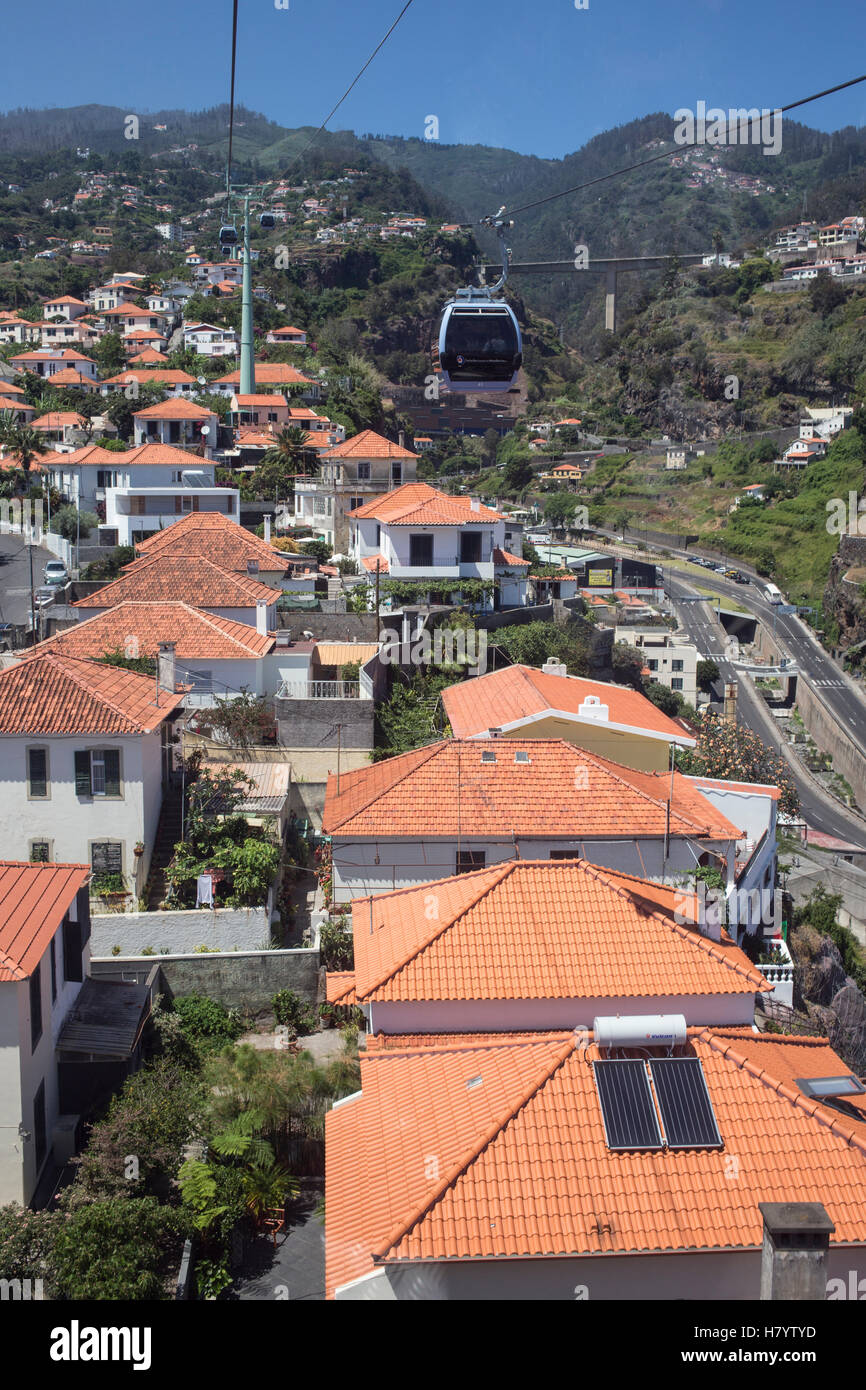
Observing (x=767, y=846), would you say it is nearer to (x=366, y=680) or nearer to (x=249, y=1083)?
(x=366, y=680)

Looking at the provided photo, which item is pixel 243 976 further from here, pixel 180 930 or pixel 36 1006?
pixel 36 1006

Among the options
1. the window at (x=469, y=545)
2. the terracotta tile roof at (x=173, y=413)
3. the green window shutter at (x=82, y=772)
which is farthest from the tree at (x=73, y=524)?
the green window shutter at (x=82, y=772)

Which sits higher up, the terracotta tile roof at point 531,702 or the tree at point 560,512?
the tree at point 560,512

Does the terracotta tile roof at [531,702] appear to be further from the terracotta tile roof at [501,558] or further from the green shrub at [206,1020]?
the terracotta tile roof at [501,558]

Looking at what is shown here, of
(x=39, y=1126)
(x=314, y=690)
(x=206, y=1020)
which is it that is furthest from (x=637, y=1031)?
(x=314, y=690)

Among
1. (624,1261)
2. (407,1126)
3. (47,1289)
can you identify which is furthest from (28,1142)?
(624,1261)

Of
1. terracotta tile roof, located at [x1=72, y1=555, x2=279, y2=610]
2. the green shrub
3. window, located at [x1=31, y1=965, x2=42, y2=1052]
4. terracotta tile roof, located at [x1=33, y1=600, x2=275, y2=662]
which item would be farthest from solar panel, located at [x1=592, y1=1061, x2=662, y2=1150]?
terracotta tile roof, located at [x1=72, y1=555, x2=279, y2=610]
